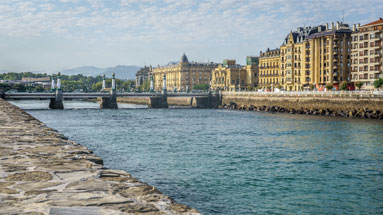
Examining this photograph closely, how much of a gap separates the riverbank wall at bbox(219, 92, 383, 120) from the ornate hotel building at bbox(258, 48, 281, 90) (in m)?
21.6

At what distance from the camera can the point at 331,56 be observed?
11231 centimetres

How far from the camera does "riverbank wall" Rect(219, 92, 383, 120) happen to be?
75.5 metres

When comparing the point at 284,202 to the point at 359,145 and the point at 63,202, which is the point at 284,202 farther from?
the point at 359,145

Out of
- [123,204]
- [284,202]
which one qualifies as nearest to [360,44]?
[284,202]

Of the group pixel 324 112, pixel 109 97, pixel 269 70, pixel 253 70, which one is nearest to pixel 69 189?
pixel 324 112

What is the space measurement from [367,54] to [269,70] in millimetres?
49688

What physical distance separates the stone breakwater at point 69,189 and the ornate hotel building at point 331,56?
→ 10675 cm

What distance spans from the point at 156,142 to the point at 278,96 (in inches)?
2927

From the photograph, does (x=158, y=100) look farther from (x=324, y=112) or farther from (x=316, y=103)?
(x=324, y=112)

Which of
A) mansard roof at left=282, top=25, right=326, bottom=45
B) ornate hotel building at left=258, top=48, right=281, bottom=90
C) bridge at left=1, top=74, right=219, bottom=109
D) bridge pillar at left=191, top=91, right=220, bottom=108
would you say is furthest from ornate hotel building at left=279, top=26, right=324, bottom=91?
bridge at left=1, top=74, right=219, bottom=109

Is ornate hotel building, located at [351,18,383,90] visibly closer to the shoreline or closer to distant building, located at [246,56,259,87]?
the shoreline

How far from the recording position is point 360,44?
343ft

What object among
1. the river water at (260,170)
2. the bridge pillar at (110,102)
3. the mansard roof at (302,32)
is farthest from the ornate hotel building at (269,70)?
the river water at (260,170)

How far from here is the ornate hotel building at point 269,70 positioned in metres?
146
